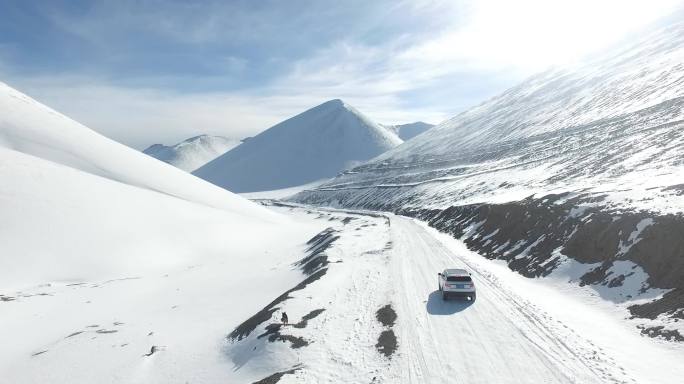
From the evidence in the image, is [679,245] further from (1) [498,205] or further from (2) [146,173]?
(2) [146,173]

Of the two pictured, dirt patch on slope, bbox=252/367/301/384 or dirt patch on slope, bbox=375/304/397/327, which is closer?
dirt patch on slope, bbox=252/367/301/384

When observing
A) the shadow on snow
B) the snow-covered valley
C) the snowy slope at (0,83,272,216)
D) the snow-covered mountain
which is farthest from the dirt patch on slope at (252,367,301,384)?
the snowy slope at (0,83,272,216)

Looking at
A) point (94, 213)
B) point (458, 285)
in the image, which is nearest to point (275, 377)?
point (458, 285)

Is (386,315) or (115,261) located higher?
(386,315)

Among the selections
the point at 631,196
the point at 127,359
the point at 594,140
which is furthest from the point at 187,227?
the point at 594,140

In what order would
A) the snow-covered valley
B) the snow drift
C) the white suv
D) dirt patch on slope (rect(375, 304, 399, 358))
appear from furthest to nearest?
the snow drift → the white suv → dirt patch on slope (rect(375, 304, 399, 358)) → the snow-covered valley

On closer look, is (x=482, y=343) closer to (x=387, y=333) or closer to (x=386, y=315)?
(x=387, y=333)

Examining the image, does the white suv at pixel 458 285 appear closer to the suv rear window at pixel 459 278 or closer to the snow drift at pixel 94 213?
the suv rear window at pixel 459 278

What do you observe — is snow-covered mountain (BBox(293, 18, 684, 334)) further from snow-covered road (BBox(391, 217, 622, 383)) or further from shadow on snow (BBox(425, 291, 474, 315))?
shadow on snow (BBox(425, 291, 474, 315))

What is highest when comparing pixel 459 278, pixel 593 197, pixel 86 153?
pixel 86 153
